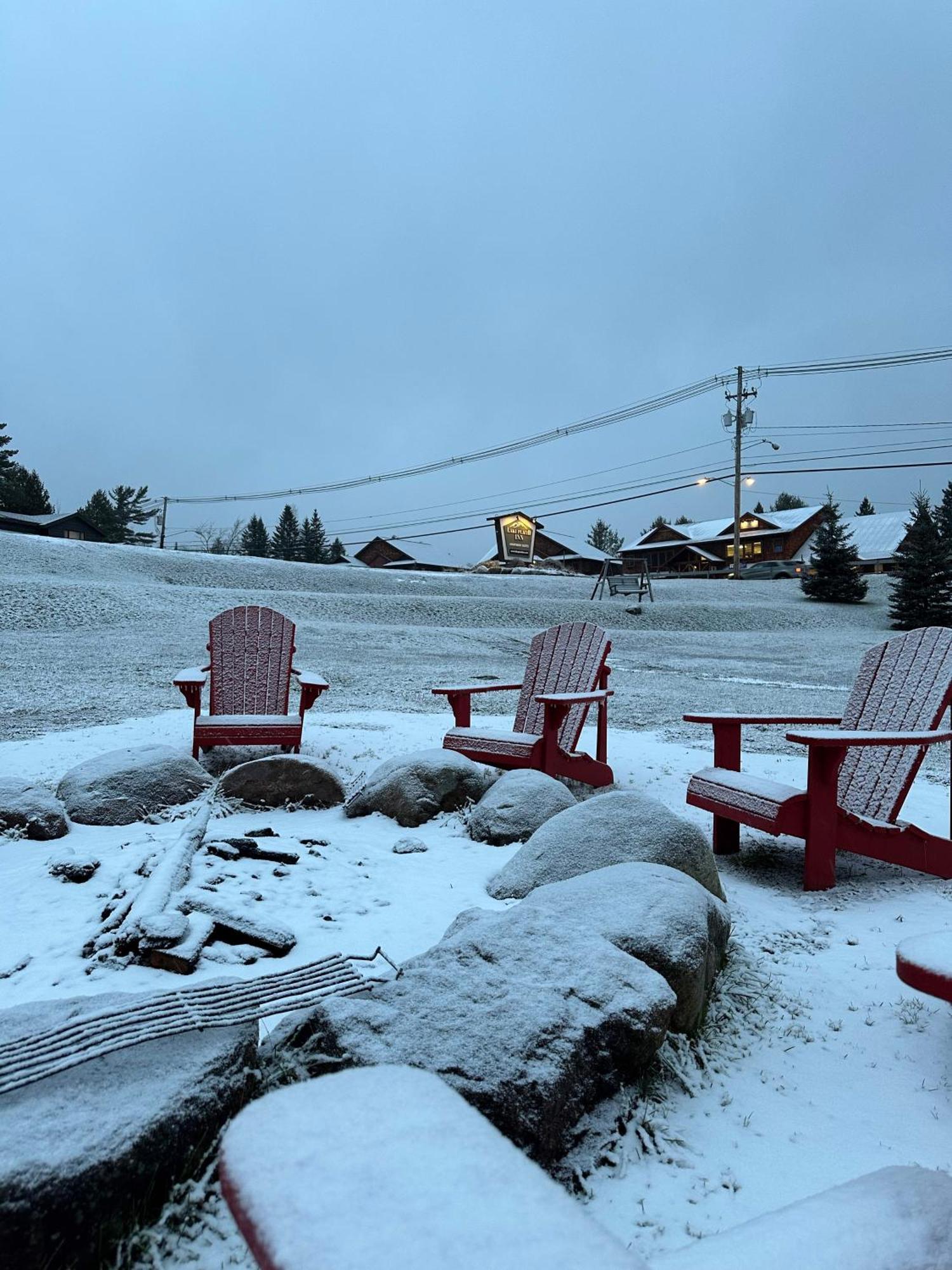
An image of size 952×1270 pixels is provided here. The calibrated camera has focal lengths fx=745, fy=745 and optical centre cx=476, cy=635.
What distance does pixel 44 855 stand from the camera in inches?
123

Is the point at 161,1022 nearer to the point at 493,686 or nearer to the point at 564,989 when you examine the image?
the point at 564,989

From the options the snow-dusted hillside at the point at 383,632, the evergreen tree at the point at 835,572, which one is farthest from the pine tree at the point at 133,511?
the evergreen tree at the point at 835,572

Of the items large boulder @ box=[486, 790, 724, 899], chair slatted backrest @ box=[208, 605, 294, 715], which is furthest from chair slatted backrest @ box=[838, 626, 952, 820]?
chair slatted backrest @ box=[208, 605, 294, 715]

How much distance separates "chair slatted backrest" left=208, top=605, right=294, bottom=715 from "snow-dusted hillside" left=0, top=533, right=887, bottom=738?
1.72 metres

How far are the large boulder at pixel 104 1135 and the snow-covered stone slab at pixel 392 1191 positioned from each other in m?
0.63

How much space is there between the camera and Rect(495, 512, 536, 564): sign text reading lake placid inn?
31.2 m

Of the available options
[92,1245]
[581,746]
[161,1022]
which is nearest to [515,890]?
[161,1022]

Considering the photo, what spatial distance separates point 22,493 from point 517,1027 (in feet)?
160

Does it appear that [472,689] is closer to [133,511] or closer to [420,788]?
[420,788]

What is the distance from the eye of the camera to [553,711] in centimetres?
417

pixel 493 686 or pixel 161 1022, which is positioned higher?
pixel 493 686

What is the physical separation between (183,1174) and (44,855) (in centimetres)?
224

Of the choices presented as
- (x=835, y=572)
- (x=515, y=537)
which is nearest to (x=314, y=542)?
(x=515, y=537)

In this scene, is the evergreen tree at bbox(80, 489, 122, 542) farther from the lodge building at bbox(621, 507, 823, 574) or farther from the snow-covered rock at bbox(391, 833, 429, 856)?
the snow-covered rock at bbox(391, 833, 429, 856)
